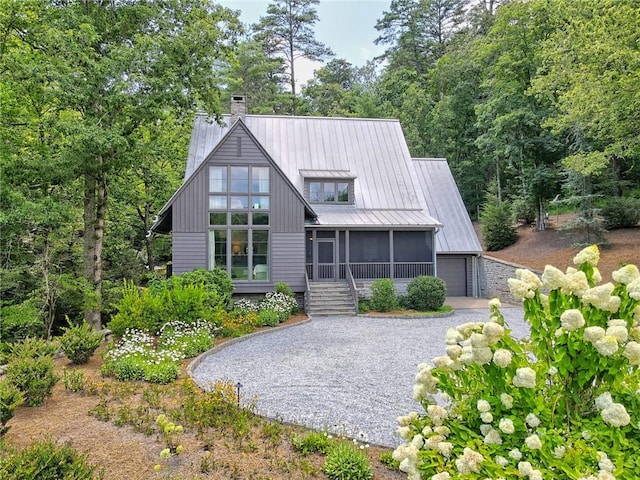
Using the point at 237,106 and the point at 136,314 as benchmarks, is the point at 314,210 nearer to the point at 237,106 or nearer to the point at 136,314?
the point at 237,106

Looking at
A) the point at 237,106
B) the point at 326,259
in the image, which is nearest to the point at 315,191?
the point at 326,259

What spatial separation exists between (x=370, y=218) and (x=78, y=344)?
37.0ft

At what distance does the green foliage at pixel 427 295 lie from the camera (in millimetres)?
14133

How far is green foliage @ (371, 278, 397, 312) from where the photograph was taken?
46.4ft

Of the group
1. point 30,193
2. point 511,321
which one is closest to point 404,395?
point 511,321

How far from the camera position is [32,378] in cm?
527

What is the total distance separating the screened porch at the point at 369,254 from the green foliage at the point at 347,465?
11.8 meters

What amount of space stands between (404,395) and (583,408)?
426 centimetres

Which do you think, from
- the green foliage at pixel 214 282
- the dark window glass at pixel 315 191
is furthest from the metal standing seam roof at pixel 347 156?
the green foliage at pixel 214 282

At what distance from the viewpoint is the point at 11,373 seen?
5305 millimetres

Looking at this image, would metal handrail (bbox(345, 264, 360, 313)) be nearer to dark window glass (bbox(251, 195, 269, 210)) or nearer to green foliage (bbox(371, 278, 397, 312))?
green foliage (bbox(371, 278, 397, 312))

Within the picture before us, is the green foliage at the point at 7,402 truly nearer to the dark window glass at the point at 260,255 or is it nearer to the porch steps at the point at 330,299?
the dark window glass at the point at 260,255

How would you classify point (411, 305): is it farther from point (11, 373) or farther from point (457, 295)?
point (11, 373)

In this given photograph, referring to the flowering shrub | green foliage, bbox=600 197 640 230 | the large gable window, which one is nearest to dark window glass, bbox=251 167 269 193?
the large gable window
